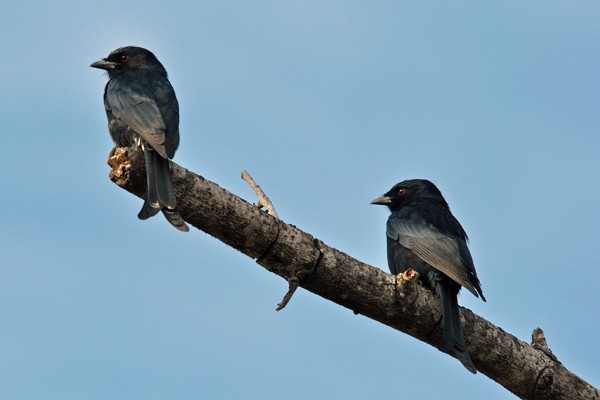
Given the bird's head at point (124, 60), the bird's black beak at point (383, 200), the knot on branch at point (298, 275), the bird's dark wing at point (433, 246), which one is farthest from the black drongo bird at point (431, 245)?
the bird's head at point (124, 60)

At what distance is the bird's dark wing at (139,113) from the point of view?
648cm

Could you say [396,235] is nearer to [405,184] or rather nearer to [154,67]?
[405,184]

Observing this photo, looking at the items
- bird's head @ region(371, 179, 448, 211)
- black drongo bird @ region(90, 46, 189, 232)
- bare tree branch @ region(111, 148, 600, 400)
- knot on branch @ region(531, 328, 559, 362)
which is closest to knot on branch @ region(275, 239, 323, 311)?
bare tree branch @ region(111, 148, 600, 400)

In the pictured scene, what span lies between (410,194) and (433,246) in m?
1.72

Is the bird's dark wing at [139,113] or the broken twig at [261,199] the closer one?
the broken twig at [261,199]

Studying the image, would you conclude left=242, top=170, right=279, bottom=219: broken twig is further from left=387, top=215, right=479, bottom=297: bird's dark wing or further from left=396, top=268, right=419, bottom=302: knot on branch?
left=387, top=215, right=479, bottom=297: bird's dark wing

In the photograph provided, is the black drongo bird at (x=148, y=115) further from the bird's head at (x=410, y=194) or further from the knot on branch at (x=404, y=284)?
the bird's head at (x=410, y=194)

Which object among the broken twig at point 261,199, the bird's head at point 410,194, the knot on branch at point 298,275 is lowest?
the knot on branch at point 298,275

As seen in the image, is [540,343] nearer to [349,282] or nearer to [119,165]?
[349,282]

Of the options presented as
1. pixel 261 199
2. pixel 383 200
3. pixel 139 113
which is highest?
pixel 383 200

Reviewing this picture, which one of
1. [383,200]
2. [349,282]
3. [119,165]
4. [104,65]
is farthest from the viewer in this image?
[383,200]

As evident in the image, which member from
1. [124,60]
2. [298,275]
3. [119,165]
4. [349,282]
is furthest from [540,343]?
[124,60]

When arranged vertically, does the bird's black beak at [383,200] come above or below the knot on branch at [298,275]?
above

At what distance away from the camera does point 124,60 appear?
29.8 ft
